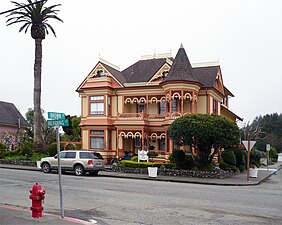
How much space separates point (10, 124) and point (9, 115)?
2.50 m

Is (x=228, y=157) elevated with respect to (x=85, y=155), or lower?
lower

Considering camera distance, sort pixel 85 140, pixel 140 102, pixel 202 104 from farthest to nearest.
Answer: pixel 85 140 < pixel 140 102 < pixel 202 104

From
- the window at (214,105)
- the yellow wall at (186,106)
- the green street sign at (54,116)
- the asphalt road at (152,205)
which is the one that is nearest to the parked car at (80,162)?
the asphalt road at (152,205)

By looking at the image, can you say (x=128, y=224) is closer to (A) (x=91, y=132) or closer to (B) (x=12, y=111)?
(A) (x=91, y=132)

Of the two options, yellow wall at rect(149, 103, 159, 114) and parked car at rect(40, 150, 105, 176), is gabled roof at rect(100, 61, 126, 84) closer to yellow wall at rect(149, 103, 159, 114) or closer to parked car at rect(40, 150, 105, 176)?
yellow wall at rect(149, 103, 159, 114)

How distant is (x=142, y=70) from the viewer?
36.1 metres

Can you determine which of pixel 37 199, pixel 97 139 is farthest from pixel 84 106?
pixel 37 199

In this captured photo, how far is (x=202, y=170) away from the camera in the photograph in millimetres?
23781

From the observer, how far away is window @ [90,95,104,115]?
33562 millimetres

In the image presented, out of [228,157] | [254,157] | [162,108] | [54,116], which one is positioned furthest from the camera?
[254,157]

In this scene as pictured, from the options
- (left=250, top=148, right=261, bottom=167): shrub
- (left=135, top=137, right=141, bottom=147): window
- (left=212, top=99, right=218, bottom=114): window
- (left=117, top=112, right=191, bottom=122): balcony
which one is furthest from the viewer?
(left=250, top=148, right=261, bottom=167): shrub

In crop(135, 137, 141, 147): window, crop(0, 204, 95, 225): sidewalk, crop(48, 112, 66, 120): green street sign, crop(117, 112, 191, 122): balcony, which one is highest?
crop(117, 112, 191, 122): balcony

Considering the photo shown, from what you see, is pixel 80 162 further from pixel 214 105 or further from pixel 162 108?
pixel 214 105

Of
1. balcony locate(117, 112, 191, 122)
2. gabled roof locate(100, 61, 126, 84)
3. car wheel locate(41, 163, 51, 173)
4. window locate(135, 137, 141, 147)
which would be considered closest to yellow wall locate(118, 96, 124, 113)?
balcony locate(117, 112, 191, 122)
